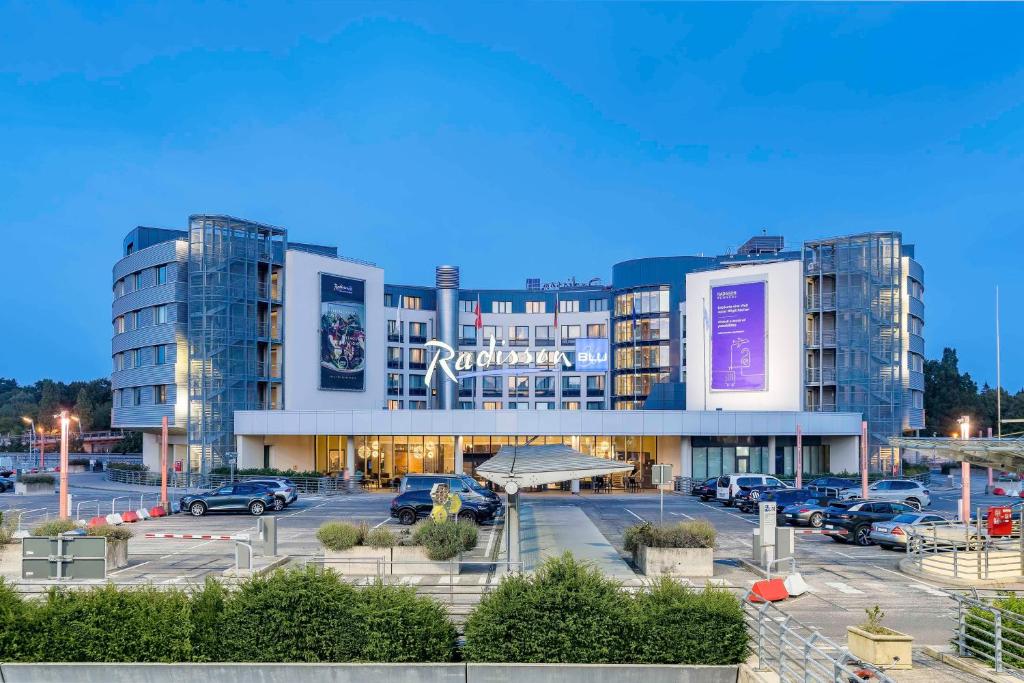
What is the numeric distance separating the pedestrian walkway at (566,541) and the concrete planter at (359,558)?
13.1ft

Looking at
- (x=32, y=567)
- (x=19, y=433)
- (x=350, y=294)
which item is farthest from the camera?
(x=19, y=433)

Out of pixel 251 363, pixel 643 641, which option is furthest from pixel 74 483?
pixel 643 641

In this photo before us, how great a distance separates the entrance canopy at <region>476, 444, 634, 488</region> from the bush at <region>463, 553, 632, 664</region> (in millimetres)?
7899

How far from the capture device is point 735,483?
1810 inches

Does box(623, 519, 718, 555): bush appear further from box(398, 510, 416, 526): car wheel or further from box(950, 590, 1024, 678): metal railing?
box(398, 510, 416, 526): car wheel

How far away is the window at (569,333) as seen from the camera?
91.5 m

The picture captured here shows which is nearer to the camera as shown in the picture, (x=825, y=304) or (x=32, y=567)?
(x=32, y=567)

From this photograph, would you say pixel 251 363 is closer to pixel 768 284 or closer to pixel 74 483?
pixel 74 483

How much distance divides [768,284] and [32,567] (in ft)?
182

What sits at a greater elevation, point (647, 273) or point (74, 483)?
point (647, 273)

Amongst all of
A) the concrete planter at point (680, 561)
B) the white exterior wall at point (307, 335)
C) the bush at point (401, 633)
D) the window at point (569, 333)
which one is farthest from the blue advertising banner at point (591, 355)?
the bush at point (401, 633)

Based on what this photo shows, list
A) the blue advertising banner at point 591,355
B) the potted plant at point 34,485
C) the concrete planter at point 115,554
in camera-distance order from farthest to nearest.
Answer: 1. the blue advertising banner at point 591,355
2. the potted plant at point 34,485
3. the concrete planter at point 115,554

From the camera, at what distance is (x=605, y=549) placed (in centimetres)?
2703

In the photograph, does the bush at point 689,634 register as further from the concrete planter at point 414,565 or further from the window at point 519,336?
the window at point 519,336
